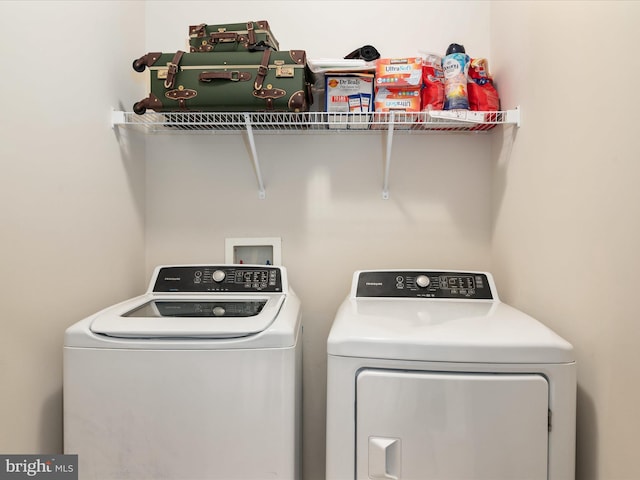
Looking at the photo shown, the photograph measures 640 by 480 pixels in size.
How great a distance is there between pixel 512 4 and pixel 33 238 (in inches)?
74.8

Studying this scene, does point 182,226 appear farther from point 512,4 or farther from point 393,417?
point 512,4

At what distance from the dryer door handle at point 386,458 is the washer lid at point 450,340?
0.71ft

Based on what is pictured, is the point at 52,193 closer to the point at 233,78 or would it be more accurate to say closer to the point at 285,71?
the point at 233,78

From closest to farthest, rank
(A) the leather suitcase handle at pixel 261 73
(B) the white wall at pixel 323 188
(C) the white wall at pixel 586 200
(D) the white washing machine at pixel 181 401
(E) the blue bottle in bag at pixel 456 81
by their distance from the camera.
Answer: (C) the white wall at pixel 586 200
(D) the white washing machine at pixel 181 401
(A) the leather suitcase handle at pixel 261 73
(E) the blue bottle in bag at pixel 456 81
(B) the white wall at pixel 323 188

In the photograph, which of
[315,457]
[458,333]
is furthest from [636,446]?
[315,457]

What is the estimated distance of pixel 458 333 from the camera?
1.21m

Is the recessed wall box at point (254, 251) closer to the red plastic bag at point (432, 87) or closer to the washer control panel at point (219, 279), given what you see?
the washer control panel at point (219, 279)

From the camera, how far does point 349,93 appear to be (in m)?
1.78

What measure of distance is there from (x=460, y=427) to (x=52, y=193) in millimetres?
1392

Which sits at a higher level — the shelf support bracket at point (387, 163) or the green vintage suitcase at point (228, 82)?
the green vintage suitcase at point (228, 82)

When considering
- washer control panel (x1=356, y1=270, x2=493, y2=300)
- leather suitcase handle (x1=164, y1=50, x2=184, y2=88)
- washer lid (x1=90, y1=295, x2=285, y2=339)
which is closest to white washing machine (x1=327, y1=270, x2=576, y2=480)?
washer lid (x1=90, y1=295, x2=285, y2=339)

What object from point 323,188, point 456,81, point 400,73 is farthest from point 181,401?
point 456,81

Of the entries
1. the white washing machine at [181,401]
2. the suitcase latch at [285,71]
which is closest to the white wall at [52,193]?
the white washing machine at [181,401]

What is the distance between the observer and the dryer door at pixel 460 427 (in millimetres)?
1132
